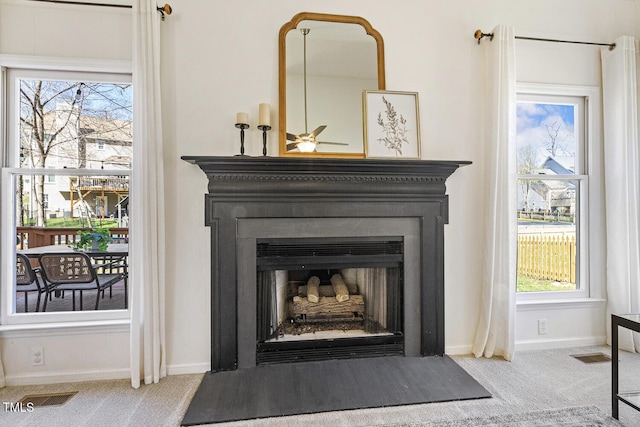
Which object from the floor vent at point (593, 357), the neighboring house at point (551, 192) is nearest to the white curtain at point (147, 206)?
the neighboring house at point (551, 192)

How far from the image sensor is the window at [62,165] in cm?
213

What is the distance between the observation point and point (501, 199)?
2.33 metres

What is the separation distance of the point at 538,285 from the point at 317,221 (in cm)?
195

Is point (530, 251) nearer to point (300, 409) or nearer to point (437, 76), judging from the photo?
point (437, 76)

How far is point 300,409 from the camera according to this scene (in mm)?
1754

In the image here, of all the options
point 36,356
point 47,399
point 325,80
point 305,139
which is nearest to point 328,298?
point 305,139

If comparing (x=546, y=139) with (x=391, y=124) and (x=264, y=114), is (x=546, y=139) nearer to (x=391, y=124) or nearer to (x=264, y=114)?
(x=391, y=124)

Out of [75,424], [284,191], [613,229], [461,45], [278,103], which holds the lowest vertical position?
[75,424]

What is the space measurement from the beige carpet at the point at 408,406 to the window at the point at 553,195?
2.25 ft

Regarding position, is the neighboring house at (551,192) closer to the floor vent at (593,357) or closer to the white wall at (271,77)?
the white wall at (271,77)

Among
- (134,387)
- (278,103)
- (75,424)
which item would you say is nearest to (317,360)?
(134,387)

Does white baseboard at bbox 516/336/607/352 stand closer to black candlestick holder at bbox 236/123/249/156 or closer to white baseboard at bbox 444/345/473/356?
white baseboard at bbox 444/345/473/356

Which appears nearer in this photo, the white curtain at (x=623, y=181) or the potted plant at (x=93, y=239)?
the potted plant at (x=93, y=239)

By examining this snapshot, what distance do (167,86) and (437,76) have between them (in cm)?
196
